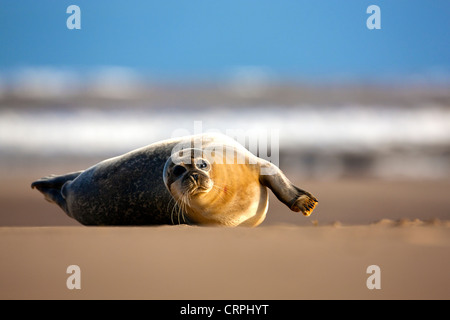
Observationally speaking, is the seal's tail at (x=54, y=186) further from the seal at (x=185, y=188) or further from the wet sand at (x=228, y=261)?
the wet sand at (x=228, y=261)

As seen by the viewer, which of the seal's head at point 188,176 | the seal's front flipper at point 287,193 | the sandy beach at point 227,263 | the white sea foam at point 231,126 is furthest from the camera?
the white sea foam at point 231,126

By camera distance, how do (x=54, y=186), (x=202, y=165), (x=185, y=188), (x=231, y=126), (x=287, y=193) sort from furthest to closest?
(x=231, y=126)
(x=54, y=186)
(x=287, y=193)
(x=202, y=165)
(x=185, y=188)

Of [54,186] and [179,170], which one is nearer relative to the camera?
[179,170]

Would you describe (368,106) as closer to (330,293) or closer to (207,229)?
(207,229)

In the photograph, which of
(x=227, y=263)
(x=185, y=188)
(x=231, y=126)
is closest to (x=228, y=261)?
(x=227, y=263)

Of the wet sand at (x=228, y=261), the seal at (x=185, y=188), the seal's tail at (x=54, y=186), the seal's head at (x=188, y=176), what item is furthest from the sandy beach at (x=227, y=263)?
the seal's tail at (x=54, y=186)

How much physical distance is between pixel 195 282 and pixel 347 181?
381 inches

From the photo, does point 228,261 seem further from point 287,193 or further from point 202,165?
point 287,193

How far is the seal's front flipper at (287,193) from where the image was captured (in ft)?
15.4

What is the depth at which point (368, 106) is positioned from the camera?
2020cm

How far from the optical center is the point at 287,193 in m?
4.82

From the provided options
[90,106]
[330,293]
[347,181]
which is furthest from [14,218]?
[90,106]

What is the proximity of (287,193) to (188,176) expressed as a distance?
923mm
